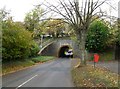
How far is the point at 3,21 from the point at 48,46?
4477 cm

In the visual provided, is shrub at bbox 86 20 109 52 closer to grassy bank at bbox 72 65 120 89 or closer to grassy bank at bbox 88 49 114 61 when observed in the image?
grassy bank at bbox 88 49 114 61

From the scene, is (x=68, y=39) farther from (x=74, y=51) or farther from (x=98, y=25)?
(x=98, y=25)

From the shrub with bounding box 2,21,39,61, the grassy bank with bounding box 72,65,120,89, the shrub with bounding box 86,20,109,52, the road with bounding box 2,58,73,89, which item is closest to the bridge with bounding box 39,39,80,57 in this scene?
the shrub with bounding box 86,20,109,52

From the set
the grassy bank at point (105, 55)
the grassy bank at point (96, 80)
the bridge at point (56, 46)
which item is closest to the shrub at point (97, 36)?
the grassy bank at point (105, 55)

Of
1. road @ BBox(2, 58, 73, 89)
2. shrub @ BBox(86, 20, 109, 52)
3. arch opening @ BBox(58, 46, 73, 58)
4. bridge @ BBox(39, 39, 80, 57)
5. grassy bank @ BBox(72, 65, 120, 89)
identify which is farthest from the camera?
arch opening @ BBox(58, 46, 73, 58)

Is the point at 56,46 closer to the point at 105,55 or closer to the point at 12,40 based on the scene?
the point at 105,55

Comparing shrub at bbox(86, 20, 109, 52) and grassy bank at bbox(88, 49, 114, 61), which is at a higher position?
shrub at bbox(86, 20, 109, 52)

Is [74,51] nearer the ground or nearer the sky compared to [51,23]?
nearer the ground

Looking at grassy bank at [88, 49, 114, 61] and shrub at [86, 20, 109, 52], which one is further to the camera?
grassy bank at [88, 49, 114, 61]

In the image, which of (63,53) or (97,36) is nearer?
(97,36)

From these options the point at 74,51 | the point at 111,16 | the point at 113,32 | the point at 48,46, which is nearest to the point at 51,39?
the point at 48,46

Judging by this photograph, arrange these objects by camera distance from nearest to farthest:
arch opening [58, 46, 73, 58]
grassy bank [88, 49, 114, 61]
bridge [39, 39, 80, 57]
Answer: grassy bank [88, 49, 114, 61] < bridge [39, 39, 80, 57] < arch opening [58, 46, 73, 58]

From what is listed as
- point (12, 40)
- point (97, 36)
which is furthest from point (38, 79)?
point (97, 36)

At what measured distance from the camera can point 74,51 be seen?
244 feet
